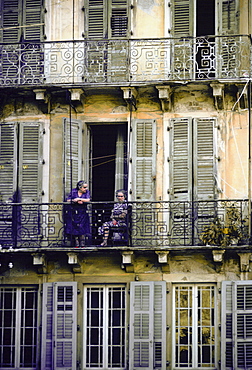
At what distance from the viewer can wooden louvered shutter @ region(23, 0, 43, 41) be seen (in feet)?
89.2

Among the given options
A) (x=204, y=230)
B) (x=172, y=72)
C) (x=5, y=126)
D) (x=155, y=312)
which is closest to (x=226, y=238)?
(x=204, y=230)

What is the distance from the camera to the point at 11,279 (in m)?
26.1

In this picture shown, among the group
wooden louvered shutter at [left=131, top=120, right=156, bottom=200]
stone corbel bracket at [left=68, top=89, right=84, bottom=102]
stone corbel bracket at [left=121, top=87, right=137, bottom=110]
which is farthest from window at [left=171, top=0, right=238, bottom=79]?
stone corbel bracket at [left=68, top=89, right=84, bottom=102]

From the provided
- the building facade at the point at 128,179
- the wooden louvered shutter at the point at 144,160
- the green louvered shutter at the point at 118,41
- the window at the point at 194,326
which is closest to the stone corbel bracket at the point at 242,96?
the building facade at the point at 128,179

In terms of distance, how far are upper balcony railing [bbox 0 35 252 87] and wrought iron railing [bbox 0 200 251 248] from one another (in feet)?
8.81

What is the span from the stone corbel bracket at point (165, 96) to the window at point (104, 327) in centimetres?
399

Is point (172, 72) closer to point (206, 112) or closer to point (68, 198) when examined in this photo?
point (206, 112)

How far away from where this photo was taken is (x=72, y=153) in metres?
26.4

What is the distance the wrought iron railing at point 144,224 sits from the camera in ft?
83.8

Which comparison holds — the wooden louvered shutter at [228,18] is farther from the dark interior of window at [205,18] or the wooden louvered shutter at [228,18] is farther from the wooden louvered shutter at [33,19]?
the wooden louvered shutter at [33,19]

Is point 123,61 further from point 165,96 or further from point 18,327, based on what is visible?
point 18,327

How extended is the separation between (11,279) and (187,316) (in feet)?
12.5

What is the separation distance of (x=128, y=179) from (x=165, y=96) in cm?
194

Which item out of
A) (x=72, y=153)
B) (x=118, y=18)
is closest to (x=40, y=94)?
(x=72, y=153)
